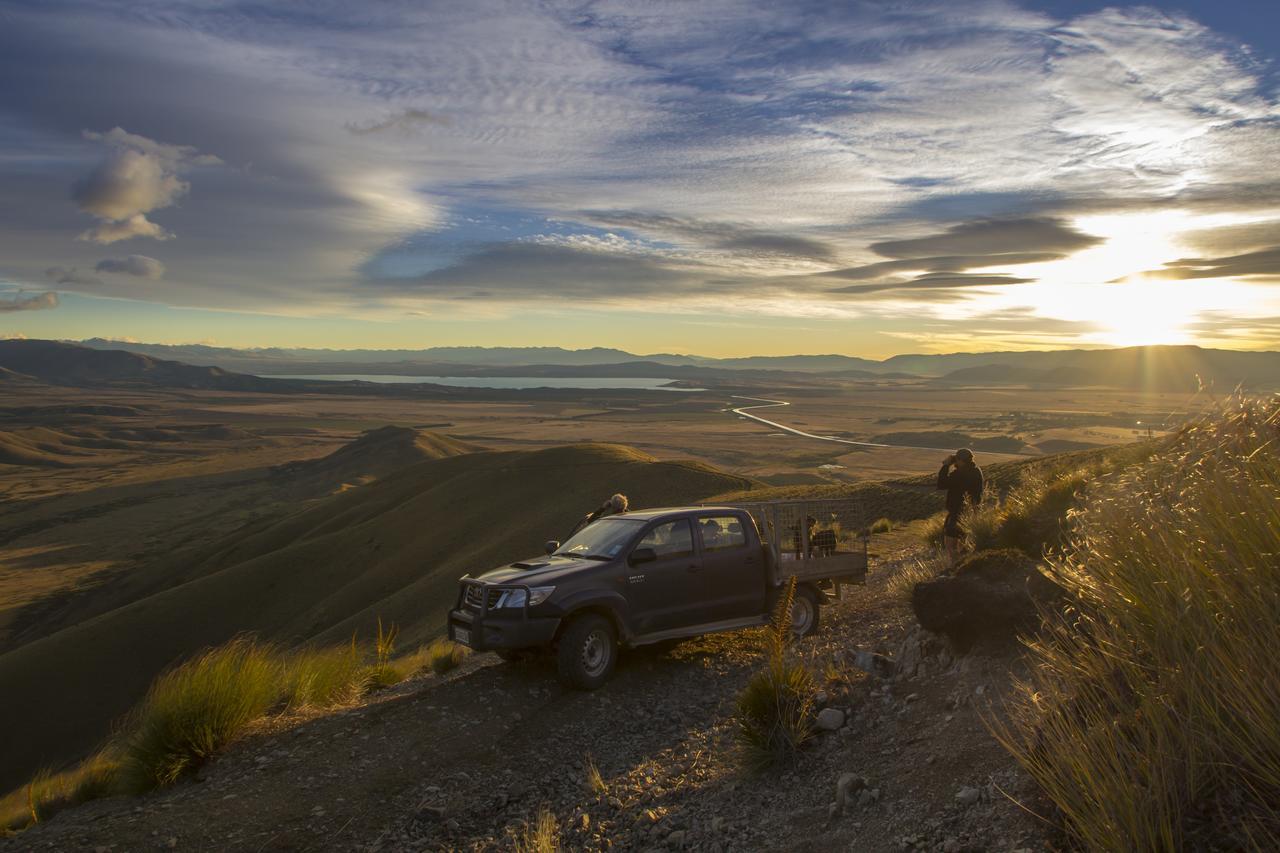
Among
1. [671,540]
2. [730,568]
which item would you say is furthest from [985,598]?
[671,540]

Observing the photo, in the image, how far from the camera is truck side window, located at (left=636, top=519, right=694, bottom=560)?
9461 mm

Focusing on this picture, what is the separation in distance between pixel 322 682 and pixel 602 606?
10.6 feet

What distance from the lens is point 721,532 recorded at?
33.0ft

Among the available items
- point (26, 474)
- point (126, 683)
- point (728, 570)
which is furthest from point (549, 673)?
point (26, 474)

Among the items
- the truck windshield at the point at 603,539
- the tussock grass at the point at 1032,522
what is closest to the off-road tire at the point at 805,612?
the tussock grass at the point at 1032,522

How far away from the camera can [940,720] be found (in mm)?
6188

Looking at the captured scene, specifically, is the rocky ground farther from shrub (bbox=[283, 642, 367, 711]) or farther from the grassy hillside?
the grassy hillside

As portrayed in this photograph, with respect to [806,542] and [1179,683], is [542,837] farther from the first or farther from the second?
[806,542]

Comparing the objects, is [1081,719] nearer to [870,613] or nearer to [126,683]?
[870,613]

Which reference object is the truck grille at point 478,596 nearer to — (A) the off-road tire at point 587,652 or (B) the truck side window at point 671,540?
(A) the off-road tire at point 587,652

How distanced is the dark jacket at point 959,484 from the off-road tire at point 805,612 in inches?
120

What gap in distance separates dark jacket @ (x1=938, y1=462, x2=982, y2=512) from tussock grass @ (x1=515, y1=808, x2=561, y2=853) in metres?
8.24

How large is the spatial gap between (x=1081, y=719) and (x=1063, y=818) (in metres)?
0.60

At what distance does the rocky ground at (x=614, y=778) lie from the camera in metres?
5.27
